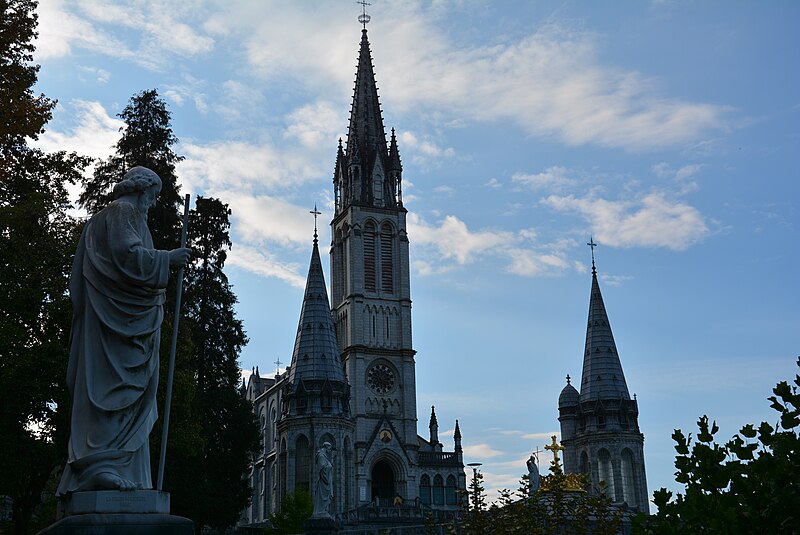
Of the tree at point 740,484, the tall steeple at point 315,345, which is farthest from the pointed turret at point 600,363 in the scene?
the tree at point 740,484

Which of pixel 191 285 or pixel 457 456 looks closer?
pixel 191 285

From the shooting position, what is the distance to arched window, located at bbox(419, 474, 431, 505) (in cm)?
7129

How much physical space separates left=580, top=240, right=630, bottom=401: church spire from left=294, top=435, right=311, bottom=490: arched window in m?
19.3

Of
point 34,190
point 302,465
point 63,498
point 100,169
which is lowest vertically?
point 63,498

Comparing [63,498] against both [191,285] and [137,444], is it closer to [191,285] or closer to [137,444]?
[137,444]

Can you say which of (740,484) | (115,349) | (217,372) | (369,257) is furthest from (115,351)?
(369,257)

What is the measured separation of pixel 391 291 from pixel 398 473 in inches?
598

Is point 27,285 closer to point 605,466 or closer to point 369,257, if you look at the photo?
point 605,466

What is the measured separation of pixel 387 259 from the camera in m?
77.8

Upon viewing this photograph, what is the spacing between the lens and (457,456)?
75.1 metres

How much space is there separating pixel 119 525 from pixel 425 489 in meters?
66.8

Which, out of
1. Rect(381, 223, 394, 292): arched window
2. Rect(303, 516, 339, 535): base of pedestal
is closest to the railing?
Rect(381, 223, 394, 292): arched window

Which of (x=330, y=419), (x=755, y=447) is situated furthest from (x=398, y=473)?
(x=755, y=447)

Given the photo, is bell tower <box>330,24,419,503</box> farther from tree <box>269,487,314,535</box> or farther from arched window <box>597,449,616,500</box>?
tree <box>269,487,314,535</box>
